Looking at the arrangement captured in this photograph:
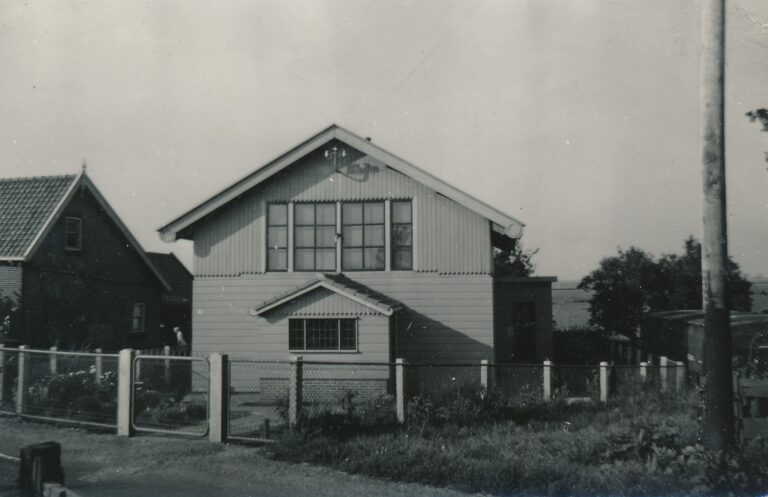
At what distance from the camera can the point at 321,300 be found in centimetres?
1417

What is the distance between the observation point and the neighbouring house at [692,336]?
48.2 feet

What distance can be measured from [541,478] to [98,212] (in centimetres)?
2140

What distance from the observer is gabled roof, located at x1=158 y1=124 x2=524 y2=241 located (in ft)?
48.0

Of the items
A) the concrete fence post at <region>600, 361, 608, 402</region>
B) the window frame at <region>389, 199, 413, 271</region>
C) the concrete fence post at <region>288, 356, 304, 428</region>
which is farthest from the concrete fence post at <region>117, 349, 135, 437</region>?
the concrete fence post at <region>600, 361, 608, 402</region>

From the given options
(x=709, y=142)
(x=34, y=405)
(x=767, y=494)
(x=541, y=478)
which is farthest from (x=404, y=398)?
(x=34, y=405)

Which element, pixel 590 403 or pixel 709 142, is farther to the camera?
A: pixel 590 403

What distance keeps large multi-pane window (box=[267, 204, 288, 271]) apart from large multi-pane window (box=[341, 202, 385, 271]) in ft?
4.73

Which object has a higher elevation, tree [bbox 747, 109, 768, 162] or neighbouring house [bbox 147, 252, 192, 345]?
tree [bbox 747, 109, 768, 162]

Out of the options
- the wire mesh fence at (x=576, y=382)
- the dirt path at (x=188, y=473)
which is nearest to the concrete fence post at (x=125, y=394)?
the dirt path at (x=188, y=473)

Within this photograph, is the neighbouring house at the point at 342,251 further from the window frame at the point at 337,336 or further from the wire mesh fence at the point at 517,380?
the wire mesh fence at the point at 517,380

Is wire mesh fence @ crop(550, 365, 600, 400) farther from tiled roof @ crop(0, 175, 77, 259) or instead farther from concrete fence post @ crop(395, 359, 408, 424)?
tiled roof @ crop(0, 175, 77, 259)

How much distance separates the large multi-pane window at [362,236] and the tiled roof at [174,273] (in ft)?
64.1

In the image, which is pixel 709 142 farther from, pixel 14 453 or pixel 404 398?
pixel 14 453

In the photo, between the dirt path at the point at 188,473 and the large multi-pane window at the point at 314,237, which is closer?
the dirt path at the point at 188,473
